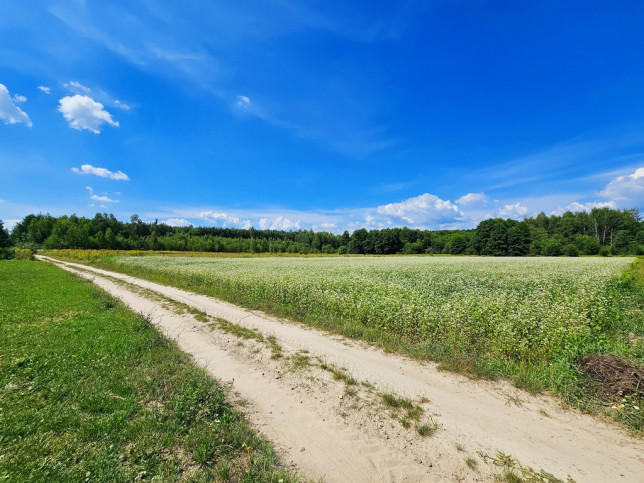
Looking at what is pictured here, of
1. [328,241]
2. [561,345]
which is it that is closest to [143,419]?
[561,345]

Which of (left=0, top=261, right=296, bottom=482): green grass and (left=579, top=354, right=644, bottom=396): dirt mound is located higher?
(left=579, top=354, right=644, bottom=396): dirt mound

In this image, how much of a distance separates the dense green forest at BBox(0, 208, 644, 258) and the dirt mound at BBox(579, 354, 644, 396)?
10314cm

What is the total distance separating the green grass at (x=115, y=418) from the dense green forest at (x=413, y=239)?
348 ft

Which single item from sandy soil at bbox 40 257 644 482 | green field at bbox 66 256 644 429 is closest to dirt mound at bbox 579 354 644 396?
green field at bbox 66 256 644 429

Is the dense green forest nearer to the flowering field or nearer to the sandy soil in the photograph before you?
the flowering field

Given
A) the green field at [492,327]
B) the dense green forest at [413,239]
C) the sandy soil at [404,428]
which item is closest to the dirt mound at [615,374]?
the green field at [492,327]

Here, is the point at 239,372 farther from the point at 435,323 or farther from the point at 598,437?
the point at 598,437

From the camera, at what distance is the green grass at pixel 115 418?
378 cm

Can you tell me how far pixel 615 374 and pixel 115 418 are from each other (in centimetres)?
1090

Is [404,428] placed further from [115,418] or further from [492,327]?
[492,327]

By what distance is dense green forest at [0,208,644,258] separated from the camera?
89.7 meters

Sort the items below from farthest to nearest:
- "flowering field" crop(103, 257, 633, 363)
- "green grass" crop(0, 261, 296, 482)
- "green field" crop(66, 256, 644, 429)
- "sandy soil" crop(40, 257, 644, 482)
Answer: "flowering field" crop(103, 257, 633, 363)
"green field" crop(66, 256, 644, 429)
"sandy soil" crop(40, 257, 644, 482)
"green grass" crop(0, 261, 296, 482)

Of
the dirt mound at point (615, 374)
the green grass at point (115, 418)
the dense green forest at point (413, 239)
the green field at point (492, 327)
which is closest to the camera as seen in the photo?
the green grass at point (115, 418)

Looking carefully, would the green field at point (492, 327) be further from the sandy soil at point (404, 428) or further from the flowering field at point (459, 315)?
the sandy soil at point (404, 428)
